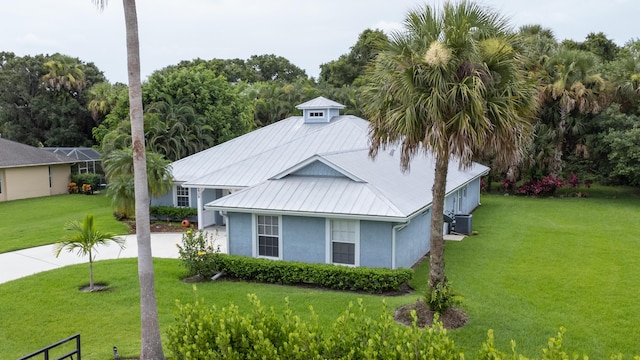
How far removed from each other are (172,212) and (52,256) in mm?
6032


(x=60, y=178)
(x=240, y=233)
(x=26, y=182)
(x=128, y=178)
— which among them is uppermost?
(x=128, y=178)

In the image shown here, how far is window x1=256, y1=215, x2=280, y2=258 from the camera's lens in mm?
14969

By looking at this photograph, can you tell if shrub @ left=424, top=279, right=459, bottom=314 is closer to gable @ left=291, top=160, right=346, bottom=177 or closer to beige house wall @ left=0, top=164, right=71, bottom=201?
gable @ left=291, top=160, right=346, bottom=177

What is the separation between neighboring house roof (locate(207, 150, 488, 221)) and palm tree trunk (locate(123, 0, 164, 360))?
20.7ft

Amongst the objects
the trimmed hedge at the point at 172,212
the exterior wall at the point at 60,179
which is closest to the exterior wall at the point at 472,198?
the trimmed hedge at the point at 172,212

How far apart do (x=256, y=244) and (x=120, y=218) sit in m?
10.4

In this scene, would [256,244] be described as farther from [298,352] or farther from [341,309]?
[298,352]

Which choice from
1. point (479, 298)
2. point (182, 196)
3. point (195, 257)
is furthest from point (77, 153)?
point (479, 298)

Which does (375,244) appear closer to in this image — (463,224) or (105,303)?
(105,303)

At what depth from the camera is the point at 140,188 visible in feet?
26.6

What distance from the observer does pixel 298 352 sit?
19.8ft

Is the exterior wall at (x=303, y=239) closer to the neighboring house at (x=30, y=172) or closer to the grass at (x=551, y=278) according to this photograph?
the grass at (x=551, y=278)

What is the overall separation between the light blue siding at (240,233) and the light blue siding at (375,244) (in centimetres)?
348

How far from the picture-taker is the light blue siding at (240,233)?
49.9 ft
